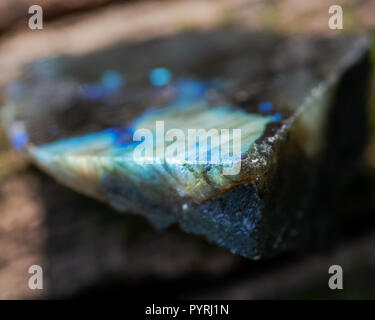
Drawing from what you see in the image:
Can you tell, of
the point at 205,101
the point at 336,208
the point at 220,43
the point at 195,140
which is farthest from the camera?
the point at 220,43

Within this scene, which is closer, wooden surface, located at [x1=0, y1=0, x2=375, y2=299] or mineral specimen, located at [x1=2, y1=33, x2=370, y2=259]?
A: mineral specimen, located at [x1=2, y1=33, x2=370, y2=259]

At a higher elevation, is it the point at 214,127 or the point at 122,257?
the point at 214,127

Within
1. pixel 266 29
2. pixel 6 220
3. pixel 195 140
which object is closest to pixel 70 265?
pixel 6 220

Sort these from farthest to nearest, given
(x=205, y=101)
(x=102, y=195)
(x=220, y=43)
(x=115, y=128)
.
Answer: (x=220, y=43), (x=205, y=101), (x=115, y=128), (x=102, y=195)

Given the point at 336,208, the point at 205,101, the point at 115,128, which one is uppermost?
the point at 205,101

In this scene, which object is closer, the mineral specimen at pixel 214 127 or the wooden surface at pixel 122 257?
the mineral specimen at pixel 214 127

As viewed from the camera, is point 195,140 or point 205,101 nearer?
point 195,140

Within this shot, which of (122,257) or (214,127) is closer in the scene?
(214,127)

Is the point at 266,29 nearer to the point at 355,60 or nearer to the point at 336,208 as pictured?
the point at 355,60
